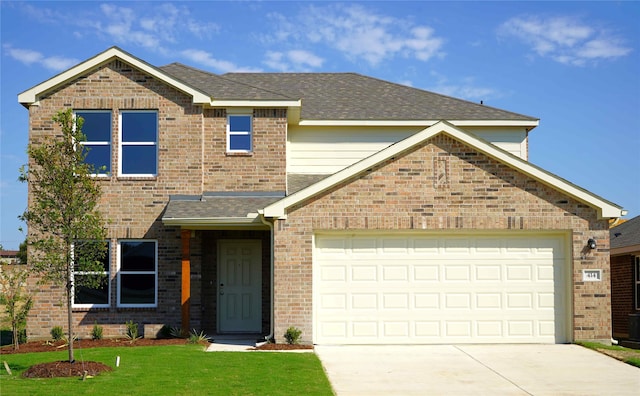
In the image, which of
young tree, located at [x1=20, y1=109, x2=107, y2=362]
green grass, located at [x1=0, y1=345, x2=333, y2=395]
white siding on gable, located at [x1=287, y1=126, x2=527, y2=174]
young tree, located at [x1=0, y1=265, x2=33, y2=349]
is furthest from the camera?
white siding on gable, located at [x1=287, y1=126, x2=527, y2=174]

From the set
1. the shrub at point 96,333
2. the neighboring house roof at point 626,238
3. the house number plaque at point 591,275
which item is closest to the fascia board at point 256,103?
the shrub at point 96,333

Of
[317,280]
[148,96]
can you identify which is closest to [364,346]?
[317,280]

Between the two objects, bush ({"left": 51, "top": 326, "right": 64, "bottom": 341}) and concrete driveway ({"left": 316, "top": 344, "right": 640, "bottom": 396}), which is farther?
bush ({"left": 51, "top": 326, "right": 64, "bottom": 341})

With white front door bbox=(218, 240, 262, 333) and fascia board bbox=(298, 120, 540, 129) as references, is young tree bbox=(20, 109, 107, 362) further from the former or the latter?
fascia board bbox=(298, 120, 540, 129)

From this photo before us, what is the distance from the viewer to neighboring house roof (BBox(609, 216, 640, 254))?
21.0 m

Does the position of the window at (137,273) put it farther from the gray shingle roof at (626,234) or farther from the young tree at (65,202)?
the gray shingle roof at (626,234)

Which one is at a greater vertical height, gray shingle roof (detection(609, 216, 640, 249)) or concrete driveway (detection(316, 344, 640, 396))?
gray shingle roof (detection(609, 216, 640, 249))

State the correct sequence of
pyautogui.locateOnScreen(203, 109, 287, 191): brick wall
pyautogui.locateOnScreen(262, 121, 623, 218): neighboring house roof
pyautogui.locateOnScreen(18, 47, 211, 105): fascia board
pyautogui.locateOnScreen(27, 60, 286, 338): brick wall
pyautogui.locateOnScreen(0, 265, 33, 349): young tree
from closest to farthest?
pyautogui.locateOnScreen(262, 121, 623, 218): neighboring house roof, pyautogui.locateOnScreen(0, 265, 33, 349): young tree, pyautogui.locateOnScreen(27, 60, 286, 338): brick wall, pyautogui.locateOnScreen(18, 47, 211, 105): fascia board, pyautogui.locateOnScreen(203, 109, 287, 191): brick wall

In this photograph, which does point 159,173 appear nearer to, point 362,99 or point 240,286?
point 240,286

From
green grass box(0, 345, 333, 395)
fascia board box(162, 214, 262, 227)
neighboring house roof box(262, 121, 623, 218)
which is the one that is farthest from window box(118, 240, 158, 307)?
neighboring house roof box(262, 121, 623, 218)

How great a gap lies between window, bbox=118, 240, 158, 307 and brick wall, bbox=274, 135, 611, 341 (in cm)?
392

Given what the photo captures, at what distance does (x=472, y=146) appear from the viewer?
16516 millimetres

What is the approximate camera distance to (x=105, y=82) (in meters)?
19.0

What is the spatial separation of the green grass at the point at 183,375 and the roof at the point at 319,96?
6.86 metres
